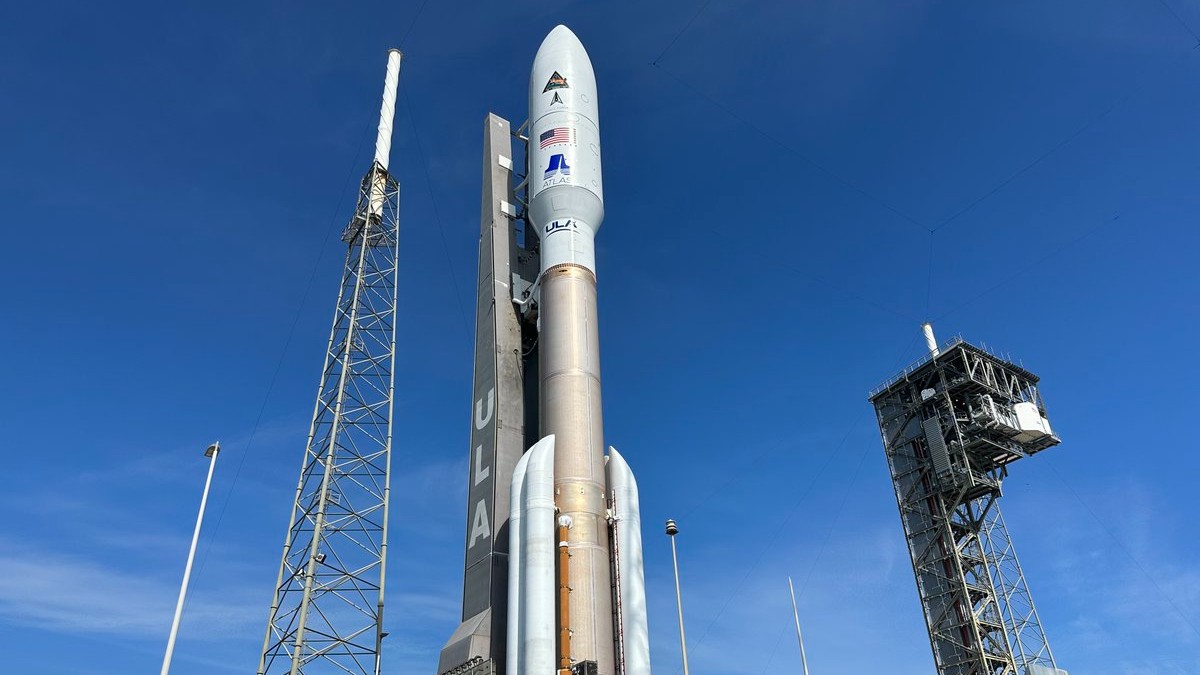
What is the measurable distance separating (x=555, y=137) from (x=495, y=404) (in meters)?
12.4

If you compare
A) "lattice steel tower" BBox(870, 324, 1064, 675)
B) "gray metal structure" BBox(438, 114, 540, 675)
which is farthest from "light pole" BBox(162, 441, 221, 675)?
"lattice steel tower" BBox(870, 324, 1064, 675)

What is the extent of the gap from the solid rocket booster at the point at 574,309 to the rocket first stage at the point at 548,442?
55 millimetres

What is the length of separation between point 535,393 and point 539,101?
13.8 metres

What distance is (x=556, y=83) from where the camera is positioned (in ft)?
138

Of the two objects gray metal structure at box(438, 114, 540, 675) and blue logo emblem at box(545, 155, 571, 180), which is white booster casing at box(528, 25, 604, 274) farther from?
gray metal structure at box(438, 114, 540, 675)

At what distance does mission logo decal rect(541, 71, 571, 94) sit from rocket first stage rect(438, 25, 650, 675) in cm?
9

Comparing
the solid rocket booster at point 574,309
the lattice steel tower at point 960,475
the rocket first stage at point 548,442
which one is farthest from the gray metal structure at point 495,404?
the lattice steel tower at point 960,475

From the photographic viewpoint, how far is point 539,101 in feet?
138

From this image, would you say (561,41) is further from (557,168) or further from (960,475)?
(960,475)

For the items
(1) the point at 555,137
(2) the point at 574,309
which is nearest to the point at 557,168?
(1) the point at 555,137

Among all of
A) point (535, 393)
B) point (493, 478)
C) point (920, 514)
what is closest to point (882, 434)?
point (920, 514)

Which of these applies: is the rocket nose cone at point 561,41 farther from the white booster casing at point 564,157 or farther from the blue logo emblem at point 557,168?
the blue logo emblem at point 557,168

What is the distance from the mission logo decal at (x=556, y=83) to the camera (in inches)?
1650

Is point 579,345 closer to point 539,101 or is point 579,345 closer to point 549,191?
point 549,191
